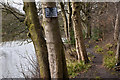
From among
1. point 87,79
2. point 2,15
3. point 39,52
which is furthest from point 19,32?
point 87,79

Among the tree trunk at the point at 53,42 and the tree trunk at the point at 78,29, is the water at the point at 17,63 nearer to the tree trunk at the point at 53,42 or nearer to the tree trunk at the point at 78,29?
the tree trunk at the point at 53,42

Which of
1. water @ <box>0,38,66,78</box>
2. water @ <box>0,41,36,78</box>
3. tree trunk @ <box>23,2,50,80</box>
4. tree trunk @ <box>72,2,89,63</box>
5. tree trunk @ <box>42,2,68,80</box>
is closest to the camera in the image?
tree trunk @ <box>42,2,68,80</box>

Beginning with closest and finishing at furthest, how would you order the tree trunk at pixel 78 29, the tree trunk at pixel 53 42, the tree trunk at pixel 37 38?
the tree trunk at pixel 53 42 → the tree trunk at pixel 37 38 → the tree trunk at pixel 78 29

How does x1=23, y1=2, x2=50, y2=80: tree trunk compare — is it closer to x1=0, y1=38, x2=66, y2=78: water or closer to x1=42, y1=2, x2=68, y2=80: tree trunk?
x1=42, y1=2, x2=68, y2=80: tree trunk

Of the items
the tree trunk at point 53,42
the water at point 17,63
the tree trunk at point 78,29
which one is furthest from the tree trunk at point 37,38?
the tree trunk at point 78,29

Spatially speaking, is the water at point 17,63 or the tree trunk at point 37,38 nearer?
the tree trunk at point 37,38

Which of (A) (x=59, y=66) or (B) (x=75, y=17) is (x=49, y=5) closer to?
(A) (x=59, y=66)

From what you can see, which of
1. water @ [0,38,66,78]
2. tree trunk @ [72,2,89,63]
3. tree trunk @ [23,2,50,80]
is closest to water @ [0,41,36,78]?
water @ [0,38,66,78]

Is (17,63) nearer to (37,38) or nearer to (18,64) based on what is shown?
(18,64)

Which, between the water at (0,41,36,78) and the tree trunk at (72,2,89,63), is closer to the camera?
the tree trunk at (72,2,89,63)

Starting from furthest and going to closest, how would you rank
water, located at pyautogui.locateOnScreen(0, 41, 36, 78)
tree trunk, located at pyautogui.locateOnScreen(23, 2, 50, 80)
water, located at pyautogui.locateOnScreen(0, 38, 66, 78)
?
water, located at pyautogui.locateOnScreen(0, 41, 36, 78), water, located at pyautogui.locateOnScreen(0, 38, 66, 78), tree trunk, located at pyautogui.locateOnScreen(23, 2, 50, 80)

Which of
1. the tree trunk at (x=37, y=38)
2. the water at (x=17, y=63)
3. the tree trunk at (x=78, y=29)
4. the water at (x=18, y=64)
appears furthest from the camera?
the water at (x=17, y=63)

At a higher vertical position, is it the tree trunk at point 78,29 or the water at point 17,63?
the tree trunk at point 78,29

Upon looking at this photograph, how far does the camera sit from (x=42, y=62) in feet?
11.2
